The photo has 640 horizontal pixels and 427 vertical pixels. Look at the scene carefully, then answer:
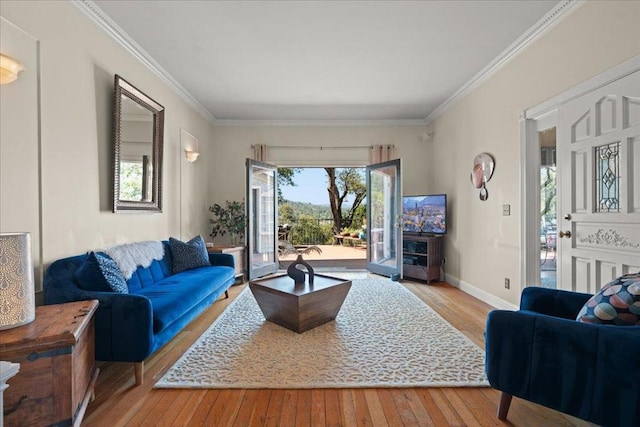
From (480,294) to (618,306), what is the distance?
2.83m

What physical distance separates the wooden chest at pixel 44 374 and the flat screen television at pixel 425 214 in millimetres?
4686

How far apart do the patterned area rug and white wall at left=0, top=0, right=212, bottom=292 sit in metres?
1.37

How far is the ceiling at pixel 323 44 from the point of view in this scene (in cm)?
277

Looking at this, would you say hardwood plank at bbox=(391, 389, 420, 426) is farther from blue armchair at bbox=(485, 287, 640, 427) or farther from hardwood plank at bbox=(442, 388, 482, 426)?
blue armchair at bbox=(485, 287, 640, 427)

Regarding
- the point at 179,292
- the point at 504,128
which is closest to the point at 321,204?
the point at 504,128

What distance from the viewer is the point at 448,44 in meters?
3.36

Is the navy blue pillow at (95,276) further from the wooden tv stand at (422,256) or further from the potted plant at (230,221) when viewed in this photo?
the wooden tv stand at (422,256)

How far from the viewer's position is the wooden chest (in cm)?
142

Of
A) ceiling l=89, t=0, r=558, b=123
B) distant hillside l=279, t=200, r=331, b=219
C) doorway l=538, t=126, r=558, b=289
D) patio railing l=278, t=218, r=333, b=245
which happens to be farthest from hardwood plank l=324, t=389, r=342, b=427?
distant hillside l=279, t=200, r=331, b=219

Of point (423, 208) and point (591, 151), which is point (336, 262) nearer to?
point (423, 208)

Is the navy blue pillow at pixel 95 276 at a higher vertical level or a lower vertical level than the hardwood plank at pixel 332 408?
higher

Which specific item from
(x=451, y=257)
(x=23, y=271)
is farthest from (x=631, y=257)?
(x=23, y=271)

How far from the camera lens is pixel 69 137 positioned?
255cm

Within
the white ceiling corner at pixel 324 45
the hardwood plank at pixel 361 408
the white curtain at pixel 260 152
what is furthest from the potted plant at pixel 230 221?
the hardwood plank at pixel 361 408
